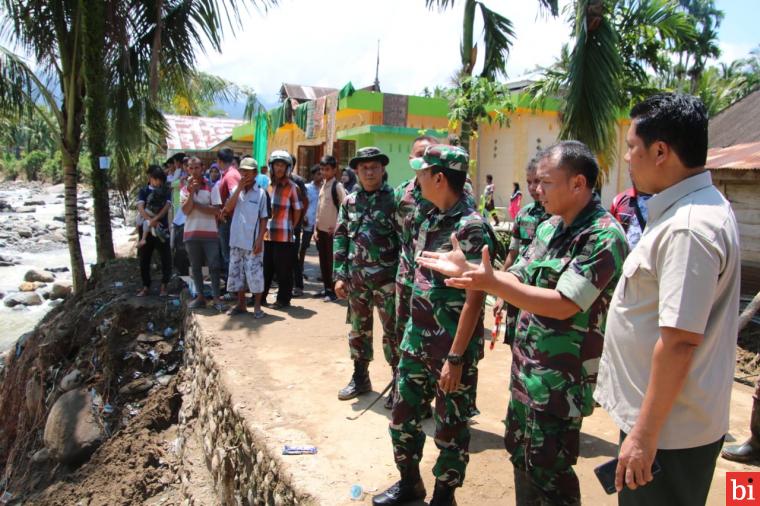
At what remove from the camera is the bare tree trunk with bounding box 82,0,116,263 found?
9.07 meters

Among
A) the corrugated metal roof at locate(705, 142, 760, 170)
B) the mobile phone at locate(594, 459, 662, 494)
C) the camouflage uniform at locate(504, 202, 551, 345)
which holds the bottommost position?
→ the mobile phone at locate(594, 459, 662, 494)

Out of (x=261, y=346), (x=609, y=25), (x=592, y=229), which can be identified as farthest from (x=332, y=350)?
(x=609, y=25)

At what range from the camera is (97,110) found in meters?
9.50

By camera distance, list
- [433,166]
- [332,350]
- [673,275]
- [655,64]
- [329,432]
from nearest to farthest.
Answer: [673,275] → [433,166] → [329,432] → [332,350] → [655,64]

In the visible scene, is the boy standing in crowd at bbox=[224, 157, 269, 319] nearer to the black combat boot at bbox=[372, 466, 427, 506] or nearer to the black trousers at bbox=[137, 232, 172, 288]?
the black trousers at bbox=[137, 232, 172, 288]

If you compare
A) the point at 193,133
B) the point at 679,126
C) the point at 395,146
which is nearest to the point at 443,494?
the point at 679,126

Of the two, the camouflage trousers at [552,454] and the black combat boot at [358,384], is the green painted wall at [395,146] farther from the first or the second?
the camouflage trousers at [552,454]

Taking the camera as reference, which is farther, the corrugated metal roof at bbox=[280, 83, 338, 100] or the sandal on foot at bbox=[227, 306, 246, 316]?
the corrugated metal roof at bbox=[280, 83, 338, 100]

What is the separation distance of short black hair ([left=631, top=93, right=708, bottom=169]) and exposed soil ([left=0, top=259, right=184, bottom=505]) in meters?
5.03

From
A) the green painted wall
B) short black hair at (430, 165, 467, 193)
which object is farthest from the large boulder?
the green painted wall

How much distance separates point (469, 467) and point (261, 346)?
2.93 m

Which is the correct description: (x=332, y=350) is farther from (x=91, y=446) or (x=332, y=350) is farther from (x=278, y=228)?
(x=91, y=446)

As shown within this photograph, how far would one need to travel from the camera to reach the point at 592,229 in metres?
2.24

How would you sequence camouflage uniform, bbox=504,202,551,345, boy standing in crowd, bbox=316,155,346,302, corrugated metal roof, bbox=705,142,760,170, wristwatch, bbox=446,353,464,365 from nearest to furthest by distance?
wristwatch, bbox=446,353,464,365 → camouflage uniform, bbox=504,202,551,345 → corrugated metal roof, bbox=705,142,760,170 → boy standing in crowd, bbox=316,155,346,302
